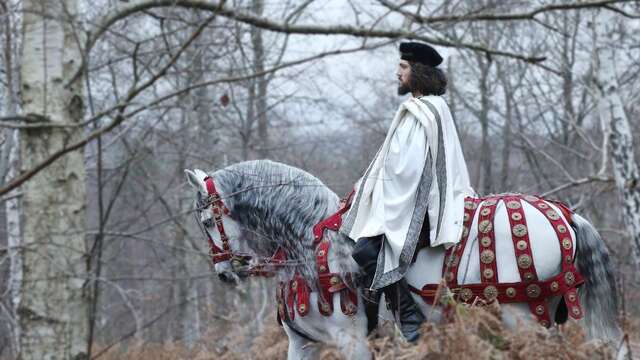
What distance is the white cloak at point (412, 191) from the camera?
5.14 m

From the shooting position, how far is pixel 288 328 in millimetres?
5684

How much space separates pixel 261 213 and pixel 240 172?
0.94 ft

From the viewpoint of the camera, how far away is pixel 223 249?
18.8ft

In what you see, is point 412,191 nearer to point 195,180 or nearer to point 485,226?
point 485,226

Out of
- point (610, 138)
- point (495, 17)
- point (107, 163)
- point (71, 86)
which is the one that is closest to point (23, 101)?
point (71, 86)

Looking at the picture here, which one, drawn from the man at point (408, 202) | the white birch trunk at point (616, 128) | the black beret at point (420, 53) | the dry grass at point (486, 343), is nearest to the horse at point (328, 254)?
the man at point (408, 202)

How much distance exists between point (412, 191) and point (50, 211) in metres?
2.45

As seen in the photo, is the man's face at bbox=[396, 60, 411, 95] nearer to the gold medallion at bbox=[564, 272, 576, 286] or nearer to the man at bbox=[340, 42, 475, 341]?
the man at bbox=[340, 42, 475, 341]

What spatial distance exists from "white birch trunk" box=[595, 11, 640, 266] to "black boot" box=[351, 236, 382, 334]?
531 cm

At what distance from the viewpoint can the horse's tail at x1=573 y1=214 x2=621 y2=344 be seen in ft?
16.7

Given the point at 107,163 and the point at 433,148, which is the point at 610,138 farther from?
the point at 107,163

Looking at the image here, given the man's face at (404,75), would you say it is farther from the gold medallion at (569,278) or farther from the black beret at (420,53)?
the gold medallion at (569,278)

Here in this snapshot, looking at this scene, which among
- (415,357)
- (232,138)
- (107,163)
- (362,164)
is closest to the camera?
(415,357)

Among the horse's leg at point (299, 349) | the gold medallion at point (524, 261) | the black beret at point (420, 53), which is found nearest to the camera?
the gold medallion at point (524, 261)
